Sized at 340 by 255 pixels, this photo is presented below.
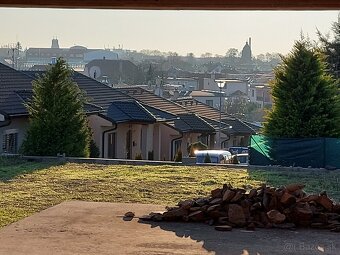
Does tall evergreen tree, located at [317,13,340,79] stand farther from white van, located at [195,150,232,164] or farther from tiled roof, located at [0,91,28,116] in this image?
tiled roof, located at [0,91,28,116]

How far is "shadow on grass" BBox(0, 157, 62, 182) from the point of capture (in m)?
13.5

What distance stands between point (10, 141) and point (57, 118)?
331 centimetres

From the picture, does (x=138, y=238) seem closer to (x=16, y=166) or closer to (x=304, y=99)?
(x=16, y=166)

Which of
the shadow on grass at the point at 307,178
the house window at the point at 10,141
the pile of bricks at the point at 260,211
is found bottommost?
the pile of bricks at the point at 260,211

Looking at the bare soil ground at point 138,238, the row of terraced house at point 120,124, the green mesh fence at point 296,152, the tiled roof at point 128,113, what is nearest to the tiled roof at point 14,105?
the row of terraced house at point 120,124

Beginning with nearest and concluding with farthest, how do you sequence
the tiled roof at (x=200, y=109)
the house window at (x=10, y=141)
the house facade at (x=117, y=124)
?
the house window at (x=10, y=141), the house facade at (x=117, y=124), the tiled roof at (x=200, y=109)

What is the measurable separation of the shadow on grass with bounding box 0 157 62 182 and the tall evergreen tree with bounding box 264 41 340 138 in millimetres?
6453

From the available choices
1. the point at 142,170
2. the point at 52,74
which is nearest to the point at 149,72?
the point at 52,74

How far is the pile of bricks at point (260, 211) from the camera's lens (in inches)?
310

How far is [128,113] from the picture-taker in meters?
25.1

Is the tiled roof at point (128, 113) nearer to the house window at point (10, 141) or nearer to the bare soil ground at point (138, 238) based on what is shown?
the house window at point (10, 141)

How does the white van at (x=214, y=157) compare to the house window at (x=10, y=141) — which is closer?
the white van at (x=214, y=157)

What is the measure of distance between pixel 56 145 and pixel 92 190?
24.3 feet

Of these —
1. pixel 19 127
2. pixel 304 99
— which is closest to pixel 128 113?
pixel 19 127
